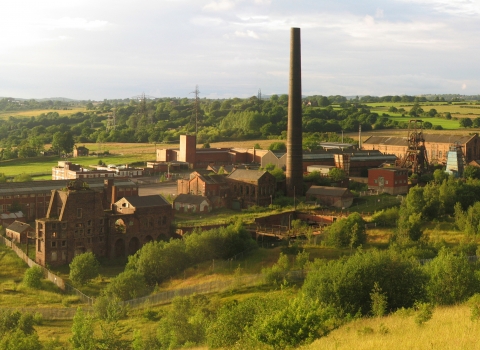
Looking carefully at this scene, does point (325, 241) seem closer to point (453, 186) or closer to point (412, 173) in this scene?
point (453, 186)

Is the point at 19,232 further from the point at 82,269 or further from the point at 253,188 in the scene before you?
the point at 253,188

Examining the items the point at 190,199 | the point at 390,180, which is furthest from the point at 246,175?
the point at 390,180

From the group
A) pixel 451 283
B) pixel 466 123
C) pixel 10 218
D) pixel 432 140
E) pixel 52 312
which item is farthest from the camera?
pixel 466 123

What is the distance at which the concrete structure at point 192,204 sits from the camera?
57.6 metres

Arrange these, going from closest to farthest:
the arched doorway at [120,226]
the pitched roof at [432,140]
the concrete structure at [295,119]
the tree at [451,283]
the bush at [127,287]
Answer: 1. the tree at [451,283]
2. the bush at [127,287]
3. the arched doorway at [120,226]
4. the concrete structure at [295,119]
5. the pitched roof at [432,140]

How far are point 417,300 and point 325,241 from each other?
19.9 meters

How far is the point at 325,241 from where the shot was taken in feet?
155

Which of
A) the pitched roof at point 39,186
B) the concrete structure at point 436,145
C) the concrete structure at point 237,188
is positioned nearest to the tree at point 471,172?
the concrete structure at point 436,145

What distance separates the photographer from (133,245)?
48594 millimetres

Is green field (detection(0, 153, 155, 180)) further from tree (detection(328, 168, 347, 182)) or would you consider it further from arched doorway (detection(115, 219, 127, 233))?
arched doorway (detection(115, 219, 127, 233))

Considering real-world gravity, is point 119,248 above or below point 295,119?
below

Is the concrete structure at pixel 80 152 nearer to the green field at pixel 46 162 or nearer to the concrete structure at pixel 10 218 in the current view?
the green field at pixel 46 162

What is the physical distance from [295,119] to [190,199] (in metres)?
12.3

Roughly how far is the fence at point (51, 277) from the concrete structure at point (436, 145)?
51177 mm
